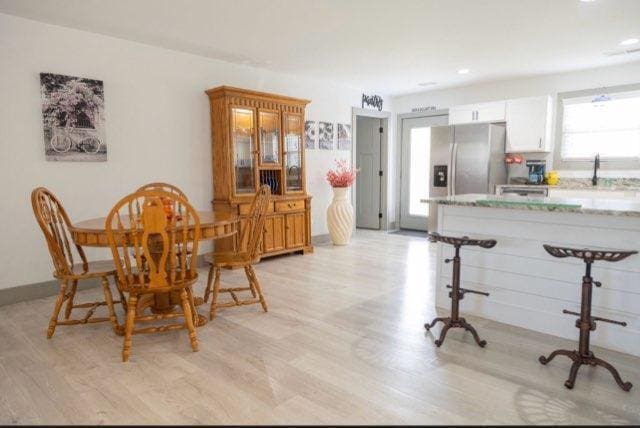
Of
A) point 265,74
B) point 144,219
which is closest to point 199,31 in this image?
point 265,74

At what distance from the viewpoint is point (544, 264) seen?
2.71 m

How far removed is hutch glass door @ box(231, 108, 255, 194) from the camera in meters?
4.58

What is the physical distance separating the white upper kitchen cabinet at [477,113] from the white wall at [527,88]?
270 mm

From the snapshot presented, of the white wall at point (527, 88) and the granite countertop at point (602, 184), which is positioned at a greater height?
the white wall at point (527, 88)

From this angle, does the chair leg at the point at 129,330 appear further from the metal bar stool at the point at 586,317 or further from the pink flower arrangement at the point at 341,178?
the pink flower arrangement at the point at 341,178

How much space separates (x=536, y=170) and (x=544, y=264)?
131 inches

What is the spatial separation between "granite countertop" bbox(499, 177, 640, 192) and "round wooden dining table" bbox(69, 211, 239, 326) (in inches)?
166

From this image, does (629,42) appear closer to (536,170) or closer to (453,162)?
(536,170)

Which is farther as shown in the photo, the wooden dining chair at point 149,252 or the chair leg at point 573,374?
the wooden dining chair at point 149,252

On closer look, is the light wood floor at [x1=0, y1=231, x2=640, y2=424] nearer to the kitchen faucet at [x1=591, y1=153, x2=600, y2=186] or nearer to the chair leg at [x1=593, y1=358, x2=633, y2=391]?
the chair leg at [x1=593, y1=358, x2=633, y2=391]

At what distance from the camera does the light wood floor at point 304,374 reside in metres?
1.83

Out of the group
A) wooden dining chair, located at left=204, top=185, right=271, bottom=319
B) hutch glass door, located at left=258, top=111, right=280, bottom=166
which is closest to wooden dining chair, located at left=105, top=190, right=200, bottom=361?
wooden dining chair, located at left=204, top=185, right=271, bottom=319

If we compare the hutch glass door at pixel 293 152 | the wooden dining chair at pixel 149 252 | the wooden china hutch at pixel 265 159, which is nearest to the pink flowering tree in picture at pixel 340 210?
the wooden china hutch at pixel 265 159

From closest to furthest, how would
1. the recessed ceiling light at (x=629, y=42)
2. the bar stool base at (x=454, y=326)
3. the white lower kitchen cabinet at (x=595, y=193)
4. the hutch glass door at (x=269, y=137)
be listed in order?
the bar stool base at (x=454, y=326), the recessed ceiling light at (x=629, y=42), the white lower kitchen cabinet at (x=595, y=193), the hutch glass door at (x=269, y=137)
